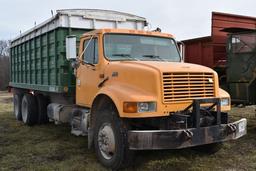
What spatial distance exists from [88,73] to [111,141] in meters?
1.60

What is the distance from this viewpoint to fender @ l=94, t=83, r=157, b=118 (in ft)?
17.0

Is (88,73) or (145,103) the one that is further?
(88,73)

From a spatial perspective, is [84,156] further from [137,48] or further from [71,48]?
[137,48]

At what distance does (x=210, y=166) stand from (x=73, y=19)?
14.3 feet

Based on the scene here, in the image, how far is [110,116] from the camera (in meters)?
5.67

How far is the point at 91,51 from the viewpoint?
6633 mm

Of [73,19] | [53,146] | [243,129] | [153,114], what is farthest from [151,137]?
[73,19]

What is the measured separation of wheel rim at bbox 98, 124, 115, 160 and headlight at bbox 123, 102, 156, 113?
62 cm

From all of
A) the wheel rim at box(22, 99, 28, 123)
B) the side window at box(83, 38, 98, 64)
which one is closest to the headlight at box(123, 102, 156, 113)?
the side window at box(83, 38, 98, 64)

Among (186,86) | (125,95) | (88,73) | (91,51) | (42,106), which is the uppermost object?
(91,51)

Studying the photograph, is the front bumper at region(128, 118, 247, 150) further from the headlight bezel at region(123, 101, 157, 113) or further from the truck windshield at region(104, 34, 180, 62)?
the truck windshield at region(104, 34, 180, 62)

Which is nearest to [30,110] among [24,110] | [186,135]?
[24,110]

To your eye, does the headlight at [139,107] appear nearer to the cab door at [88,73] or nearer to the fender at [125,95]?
the fender at [125,95]

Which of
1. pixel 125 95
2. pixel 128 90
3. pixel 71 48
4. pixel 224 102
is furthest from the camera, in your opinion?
pixel 71 48
